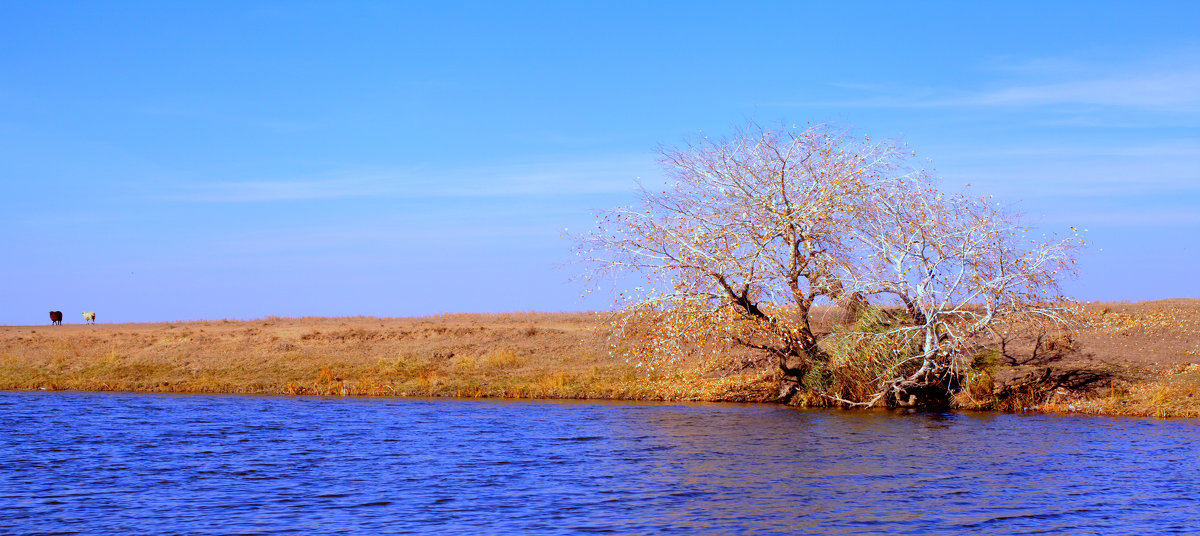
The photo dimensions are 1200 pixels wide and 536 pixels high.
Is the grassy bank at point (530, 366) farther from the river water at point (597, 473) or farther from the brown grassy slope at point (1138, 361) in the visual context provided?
the river water at point (597, 473)

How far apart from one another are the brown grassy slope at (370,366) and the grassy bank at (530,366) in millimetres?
62

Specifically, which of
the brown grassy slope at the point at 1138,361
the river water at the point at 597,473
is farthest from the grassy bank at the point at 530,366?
the river water at the point at 597,473

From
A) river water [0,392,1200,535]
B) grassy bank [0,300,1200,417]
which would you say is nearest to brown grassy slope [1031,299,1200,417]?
grassy bank [0,300,1200,417]

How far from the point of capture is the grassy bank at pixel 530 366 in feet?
90.0

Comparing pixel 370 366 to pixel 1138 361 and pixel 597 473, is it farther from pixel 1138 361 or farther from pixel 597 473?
pixel 1138 361

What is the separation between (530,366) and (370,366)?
572cm

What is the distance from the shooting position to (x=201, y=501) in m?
15.5

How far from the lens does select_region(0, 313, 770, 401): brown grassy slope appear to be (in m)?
32.7

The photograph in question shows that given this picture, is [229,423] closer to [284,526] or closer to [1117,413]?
[284,526]

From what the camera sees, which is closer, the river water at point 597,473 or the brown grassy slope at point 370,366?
the river water at point 597,473

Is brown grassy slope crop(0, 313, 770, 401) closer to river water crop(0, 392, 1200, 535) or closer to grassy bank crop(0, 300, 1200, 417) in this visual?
grassy bank crop(0, 300, 1200, 417)

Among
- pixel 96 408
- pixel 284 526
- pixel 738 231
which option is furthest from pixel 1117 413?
pixel 96 408

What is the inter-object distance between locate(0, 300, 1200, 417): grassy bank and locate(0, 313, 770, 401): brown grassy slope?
0.20ft

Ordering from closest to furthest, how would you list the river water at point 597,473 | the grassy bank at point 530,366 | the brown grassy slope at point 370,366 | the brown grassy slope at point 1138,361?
the river water at point 597,473 < the brown grassy slope at point 1138,361 < the grassy bank at point 530,366 < the brown grassy slope at point 370,366
